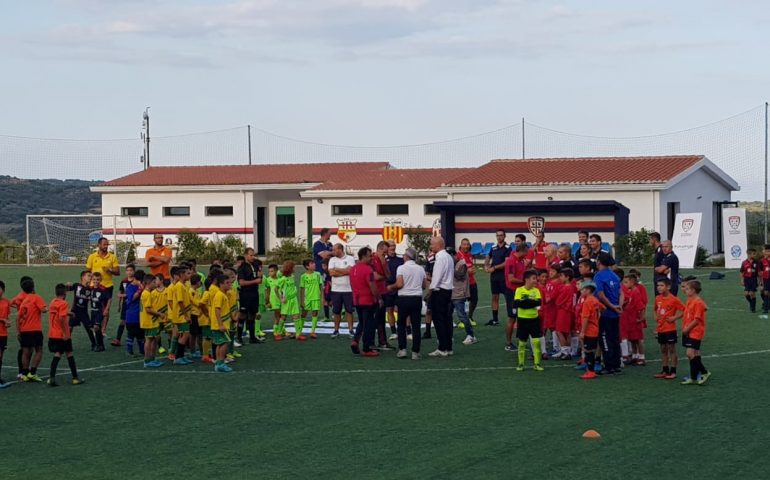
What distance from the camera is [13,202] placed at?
4412 inches

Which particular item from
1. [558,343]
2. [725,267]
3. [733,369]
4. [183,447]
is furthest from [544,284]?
[725,267]

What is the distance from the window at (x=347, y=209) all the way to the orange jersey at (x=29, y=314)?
114ft

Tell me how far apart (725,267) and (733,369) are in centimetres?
2515

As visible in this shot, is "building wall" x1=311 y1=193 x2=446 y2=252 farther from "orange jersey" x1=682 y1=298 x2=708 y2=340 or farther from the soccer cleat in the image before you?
"orange jersey" x1=682 y1=298 x2=708 y2=340

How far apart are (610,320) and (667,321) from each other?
0.91 meters

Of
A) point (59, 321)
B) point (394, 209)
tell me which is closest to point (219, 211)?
point (394, 209)

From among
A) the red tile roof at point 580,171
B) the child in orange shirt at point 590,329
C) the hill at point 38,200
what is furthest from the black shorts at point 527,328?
the hill at point 38,200

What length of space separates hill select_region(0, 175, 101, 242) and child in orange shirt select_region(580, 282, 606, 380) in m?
91.3

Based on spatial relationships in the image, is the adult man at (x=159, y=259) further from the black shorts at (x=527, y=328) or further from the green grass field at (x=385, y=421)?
the black shorts at (x=527, y=328)

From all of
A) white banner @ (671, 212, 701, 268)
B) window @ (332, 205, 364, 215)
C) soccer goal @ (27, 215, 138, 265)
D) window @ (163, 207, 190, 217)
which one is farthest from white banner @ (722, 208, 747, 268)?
window @ (163, 207, 190, 217)

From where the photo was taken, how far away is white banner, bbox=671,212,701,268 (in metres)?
38.6

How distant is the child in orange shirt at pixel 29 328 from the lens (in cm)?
1456

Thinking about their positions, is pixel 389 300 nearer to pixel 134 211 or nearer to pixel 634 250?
pixel 634 250

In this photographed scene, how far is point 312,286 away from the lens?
779 inches
